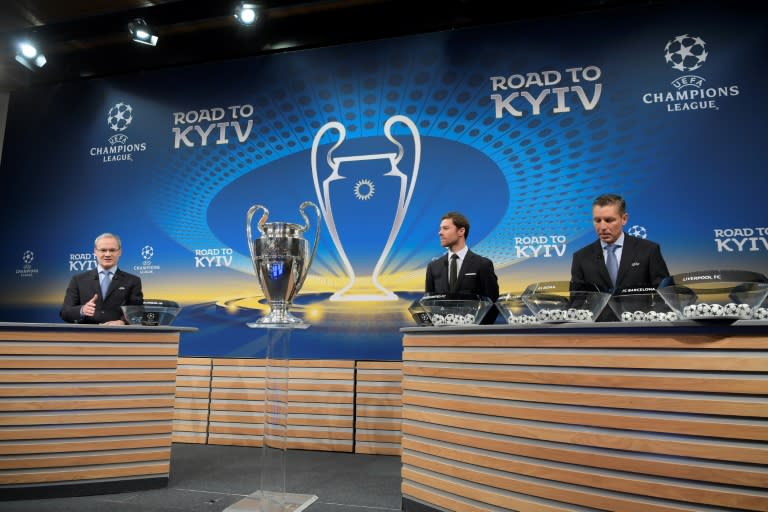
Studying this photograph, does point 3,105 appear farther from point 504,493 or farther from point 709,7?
point 709,7

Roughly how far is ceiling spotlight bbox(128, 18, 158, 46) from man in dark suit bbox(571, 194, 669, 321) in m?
4.87

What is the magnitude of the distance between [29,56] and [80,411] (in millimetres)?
4885

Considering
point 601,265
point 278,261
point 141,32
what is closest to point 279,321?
point 278,261

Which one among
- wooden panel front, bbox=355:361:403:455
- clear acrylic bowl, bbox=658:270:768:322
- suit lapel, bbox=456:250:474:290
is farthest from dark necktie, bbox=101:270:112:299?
clear acrylic bowl, bbox=658:270:768:322

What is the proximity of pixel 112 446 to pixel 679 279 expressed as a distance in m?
3.01

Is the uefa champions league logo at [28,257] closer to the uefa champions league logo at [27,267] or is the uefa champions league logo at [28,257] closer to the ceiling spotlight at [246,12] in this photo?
the uefa champions league logo at [27,267]

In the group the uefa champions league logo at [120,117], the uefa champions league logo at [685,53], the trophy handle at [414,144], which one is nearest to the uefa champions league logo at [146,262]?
the uefa champions league logo at [120,117]

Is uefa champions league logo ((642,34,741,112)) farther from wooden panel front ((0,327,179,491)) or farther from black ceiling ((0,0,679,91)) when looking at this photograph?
wooden panel front ((0,327,179,491))

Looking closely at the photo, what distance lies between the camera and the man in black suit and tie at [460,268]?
3619 millimetres

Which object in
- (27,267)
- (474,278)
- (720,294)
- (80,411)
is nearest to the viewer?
(720,294)

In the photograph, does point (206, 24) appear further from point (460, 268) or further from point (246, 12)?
point (460, 268)

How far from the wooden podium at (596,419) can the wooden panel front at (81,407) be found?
5.56 feet

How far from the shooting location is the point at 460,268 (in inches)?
145

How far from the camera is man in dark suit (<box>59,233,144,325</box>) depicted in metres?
3.77
